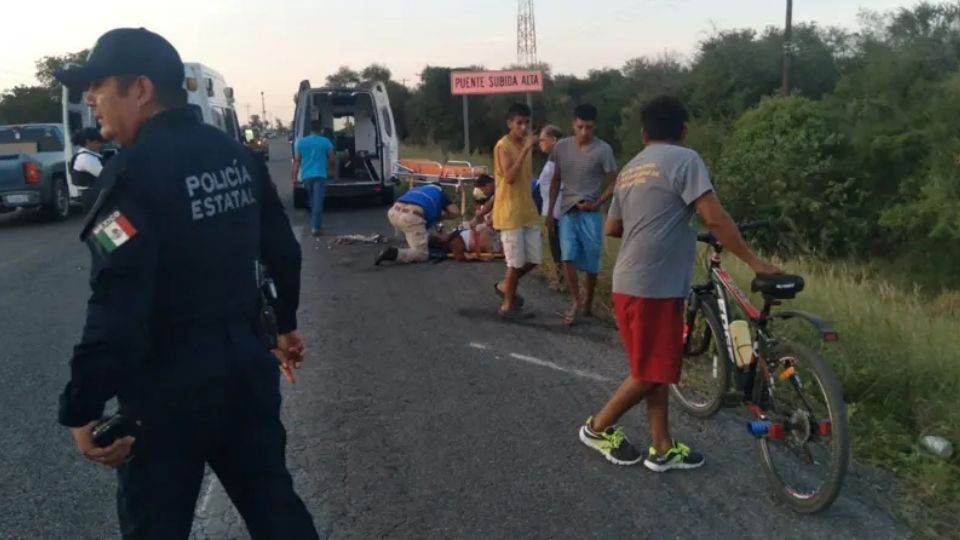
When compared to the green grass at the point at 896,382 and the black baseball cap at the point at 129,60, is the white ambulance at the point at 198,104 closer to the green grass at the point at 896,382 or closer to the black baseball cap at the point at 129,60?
the green grass at the point at 896,382

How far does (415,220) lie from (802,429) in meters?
7.18

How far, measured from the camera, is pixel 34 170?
15500 millimetres

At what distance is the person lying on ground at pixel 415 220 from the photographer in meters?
10.6

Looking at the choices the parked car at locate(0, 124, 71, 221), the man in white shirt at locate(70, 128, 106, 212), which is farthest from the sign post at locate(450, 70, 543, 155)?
the parked car at locate(0, 124, 71, 221)

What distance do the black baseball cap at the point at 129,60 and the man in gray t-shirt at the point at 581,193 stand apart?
4874mm

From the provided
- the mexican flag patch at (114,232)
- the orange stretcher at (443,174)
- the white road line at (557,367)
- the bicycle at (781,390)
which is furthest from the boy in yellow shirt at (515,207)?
the orange stretcher at (443,174)

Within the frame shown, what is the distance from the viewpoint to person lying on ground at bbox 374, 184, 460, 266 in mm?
10602

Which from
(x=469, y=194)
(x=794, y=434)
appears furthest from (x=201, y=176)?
(x=469, y=194)

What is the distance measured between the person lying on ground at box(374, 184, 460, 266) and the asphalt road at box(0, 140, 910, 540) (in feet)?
9.17

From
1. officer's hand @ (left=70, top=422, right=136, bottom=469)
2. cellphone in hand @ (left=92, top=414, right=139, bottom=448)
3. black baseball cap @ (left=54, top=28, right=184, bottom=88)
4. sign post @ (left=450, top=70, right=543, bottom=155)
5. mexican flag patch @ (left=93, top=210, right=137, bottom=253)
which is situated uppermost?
sign post @ (left=450, top=70, right=543, bottom=155)

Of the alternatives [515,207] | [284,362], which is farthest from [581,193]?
[284,362]

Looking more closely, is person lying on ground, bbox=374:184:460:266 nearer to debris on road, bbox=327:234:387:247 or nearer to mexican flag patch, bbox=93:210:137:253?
debris on road, bbox=327:234:387:247

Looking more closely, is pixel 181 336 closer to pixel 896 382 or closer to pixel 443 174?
pixel 896 382

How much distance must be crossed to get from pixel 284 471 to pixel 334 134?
17.1 metres
